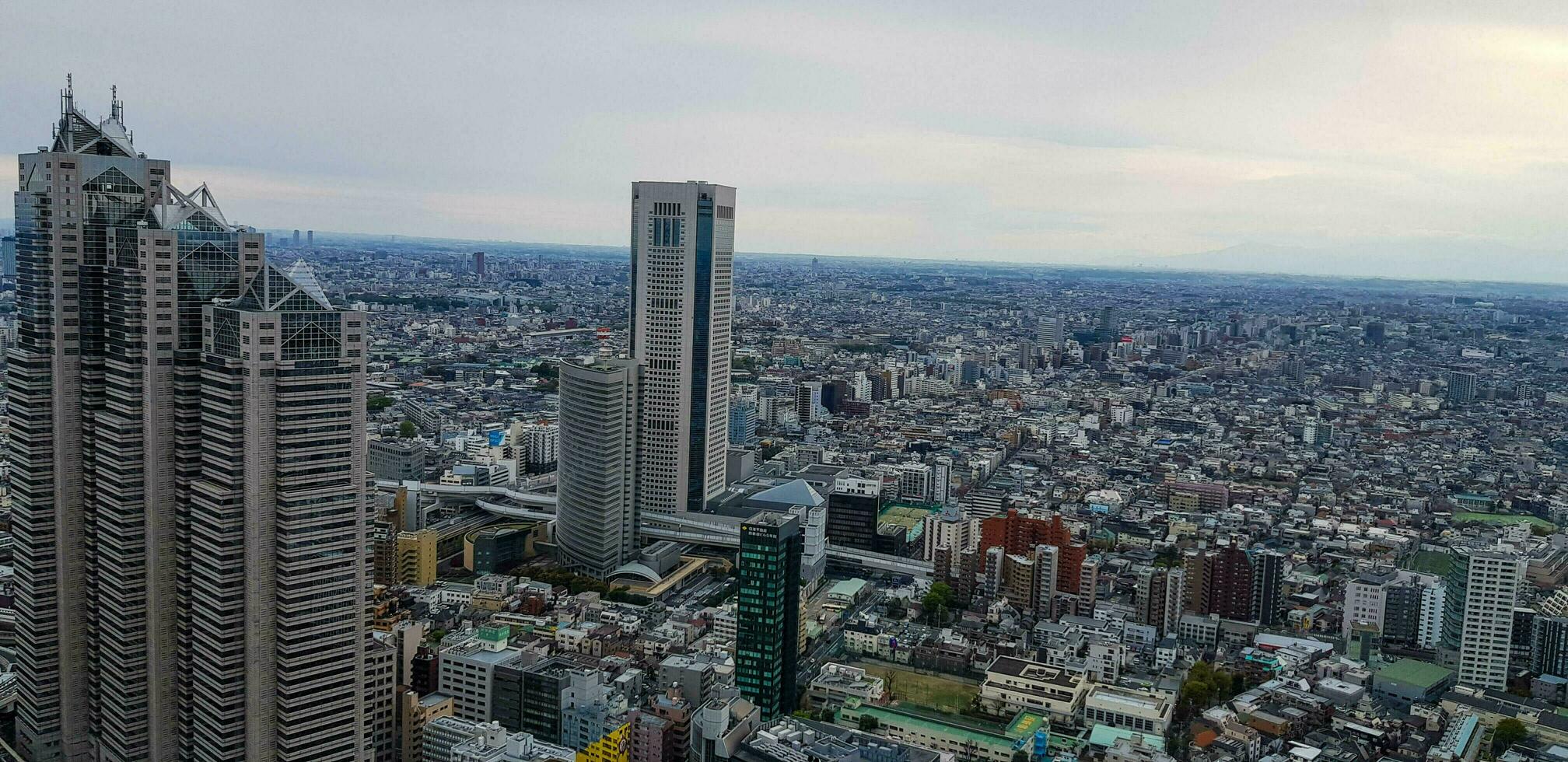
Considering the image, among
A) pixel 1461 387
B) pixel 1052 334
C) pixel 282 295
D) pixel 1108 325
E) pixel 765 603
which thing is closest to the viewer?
pixel 282 295

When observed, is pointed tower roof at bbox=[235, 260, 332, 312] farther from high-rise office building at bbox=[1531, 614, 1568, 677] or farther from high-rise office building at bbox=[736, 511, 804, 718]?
high-rise office building at bbox=[1531, 614, 1568, 677]

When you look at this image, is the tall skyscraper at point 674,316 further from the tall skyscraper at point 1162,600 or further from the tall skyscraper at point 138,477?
the tall skyscraper at point 138,477

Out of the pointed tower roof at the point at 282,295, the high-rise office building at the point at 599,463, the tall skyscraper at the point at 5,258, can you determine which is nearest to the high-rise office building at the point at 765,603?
the pointed tower roof at the point at 282,295

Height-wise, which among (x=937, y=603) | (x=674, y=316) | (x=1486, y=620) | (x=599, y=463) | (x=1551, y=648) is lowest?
(x=937, y=603)

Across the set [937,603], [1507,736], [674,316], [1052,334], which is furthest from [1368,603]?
[1052,334]

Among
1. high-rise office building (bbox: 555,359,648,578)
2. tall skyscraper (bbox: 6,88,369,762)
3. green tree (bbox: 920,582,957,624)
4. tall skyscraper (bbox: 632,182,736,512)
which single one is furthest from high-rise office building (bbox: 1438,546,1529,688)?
tall skyscraper (bbox: 6,88,369,762)

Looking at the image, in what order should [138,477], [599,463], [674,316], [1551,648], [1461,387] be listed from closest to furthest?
[138,477], [1551,648], [599,463], [674,316], [1461,387]

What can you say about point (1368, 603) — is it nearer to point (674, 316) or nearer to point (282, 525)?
point (674, 316)
